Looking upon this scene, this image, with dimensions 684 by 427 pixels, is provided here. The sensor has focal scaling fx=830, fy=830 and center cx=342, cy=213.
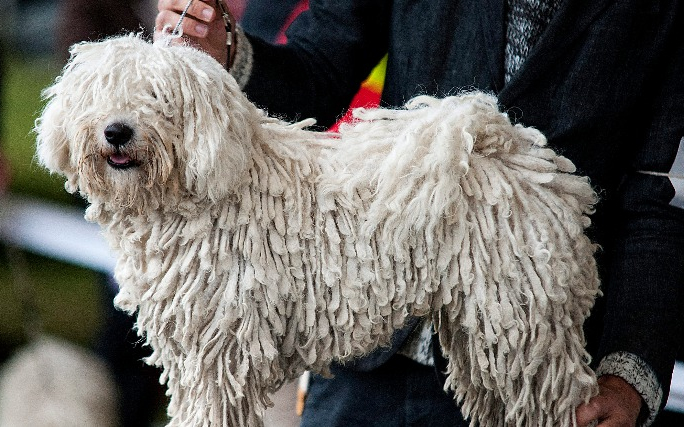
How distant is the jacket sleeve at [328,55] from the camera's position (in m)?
1.23

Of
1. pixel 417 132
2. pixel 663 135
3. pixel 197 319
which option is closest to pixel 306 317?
pixel 197 319

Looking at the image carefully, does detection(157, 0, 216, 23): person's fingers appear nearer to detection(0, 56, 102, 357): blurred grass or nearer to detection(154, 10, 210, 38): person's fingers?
detection(154, 10, 210, 38): person's fingers

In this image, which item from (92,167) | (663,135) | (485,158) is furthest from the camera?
(663,135)

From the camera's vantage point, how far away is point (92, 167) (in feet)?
2.76

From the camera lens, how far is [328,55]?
1.29 m

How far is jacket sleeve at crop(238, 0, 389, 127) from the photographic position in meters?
1.23

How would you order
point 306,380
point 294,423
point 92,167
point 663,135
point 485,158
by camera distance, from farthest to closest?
point 294,423, point 306,380, point 663,135, point 485,158, point 92,167

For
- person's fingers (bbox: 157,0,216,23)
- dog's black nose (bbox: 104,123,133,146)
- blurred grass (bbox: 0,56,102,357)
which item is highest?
person's fingers (bbox: 157,0,216,23)

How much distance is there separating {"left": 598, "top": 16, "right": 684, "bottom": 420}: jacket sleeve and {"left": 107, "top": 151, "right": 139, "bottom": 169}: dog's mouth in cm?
68

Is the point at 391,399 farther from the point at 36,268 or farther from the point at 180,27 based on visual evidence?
the point at 36,268

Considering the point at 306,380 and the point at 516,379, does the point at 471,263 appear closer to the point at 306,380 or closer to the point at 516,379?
the point at 516,379

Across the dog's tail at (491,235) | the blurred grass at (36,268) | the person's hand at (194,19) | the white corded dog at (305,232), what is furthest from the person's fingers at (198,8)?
the blurred grass at (36,268)

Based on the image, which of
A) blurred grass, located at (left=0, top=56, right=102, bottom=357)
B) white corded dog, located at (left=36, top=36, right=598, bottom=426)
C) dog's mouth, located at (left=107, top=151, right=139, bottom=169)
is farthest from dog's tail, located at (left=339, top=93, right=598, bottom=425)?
blurred grass, located at (left=0, top=56, right=102, bottom=357)

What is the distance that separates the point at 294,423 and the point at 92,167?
1.05 metres
